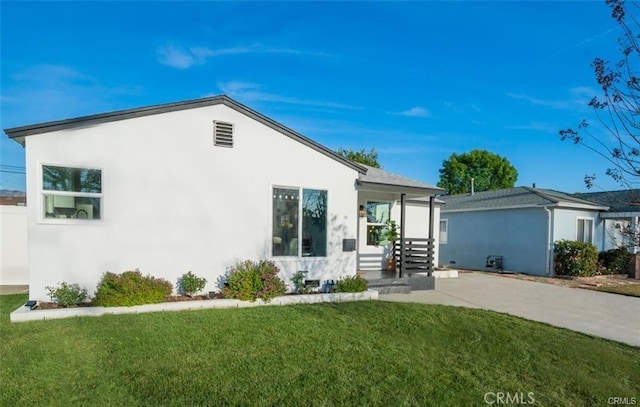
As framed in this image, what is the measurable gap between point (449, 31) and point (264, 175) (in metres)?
7.58

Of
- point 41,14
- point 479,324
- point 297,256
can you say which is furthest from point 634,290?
point 41,14

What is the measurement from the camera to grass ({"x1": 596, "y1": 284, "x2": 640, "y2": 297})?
10550 millimetres

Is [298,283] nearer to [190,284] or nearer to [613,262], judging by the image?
[190,284]

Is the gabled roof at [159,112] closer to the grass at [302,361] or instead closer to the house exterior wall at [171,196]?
the house exterior wall at [171,196]

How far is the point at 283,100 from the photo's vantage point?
15.7 metres

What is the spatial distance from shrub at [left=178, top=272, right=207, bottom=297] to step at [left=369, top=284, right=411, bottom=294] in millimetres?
4473

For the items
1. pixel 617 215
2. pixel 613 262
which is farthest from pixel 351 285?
pixel 617 215

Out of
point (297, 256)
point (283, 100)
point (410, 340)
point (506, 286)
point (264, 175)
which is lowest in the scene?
point (506, 286)

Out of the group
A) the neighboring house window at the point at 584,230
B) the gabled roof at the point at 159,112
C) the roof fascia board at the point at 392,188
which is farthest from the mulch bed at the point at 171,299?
the neighboring house window at the point at 584,230

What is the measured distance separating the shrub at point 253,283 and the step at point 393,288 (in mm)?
2840

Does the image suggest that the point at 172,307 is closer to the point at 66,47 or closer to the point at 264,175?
the point at 264,175

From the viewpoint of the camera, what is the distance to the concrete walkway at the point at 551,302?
22.2 ft

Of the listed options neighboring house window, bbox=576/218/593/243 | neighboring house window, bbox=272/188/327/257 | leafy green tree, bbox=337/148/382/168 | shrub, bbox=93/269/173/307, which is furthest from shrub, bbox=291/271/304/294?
leafy green tree, bbox=337/148/382/168

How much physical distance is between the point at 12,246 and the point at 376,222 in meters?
12.1
